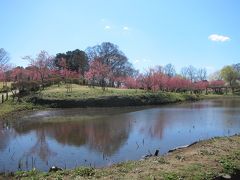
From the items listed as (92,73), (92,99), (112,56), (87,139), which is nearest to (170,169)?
(87,139)

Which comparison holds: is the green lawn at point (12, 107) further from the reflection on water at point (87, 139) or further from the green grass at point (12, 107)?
the reflection on water at point (87, 139)

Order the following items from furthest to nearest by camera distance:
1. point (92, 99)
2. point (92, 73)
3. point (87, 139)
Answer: point (92, 73) < point (92, 99) < point (87, 139)

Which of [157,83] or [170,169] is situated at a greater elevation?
[157,83]

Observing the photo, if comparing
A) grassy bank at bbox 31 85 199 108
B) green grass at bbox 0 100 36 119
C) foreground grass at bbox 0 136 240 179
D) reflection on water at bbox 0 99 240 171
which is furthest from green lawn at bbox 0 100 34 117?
foreground grass at bbox 0 136 240 179

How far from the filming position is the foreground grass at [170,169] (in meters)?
12.0

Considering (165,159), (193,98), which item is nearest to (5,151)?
(165,159)

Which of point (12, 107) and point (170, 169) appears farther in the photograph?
point (12, 107)

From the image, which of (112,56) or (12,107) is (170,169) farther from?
(112,56)

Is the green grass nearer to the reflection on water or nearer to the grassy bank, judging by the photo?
the grassy bank

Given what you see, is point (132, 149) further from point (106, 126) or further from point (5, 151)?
point (106, 126)

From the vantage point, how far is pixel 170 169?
1266 centimetres

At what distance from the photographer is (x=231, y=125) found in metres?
30.1

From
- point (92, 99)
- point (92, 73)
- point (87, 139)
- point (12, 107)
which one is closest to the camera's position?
Answer: point (87, 139)

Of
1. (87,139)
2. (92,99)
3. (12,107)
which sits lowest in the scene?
(87,139)
